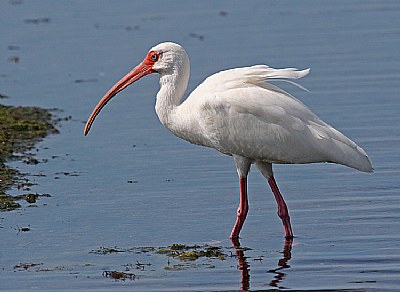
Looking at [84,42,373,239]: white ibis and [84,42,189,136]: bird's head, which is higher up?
[84,42,189,136]: bird's head

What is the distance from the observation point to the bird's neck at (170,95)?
12.2m

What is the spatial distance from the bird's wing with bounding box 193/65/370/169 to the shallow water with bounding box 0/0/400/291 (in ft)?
2.73

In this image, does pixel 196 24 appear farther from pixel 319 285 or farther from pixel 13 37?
pixel 319 285

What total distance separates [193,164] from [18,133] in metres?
2.82

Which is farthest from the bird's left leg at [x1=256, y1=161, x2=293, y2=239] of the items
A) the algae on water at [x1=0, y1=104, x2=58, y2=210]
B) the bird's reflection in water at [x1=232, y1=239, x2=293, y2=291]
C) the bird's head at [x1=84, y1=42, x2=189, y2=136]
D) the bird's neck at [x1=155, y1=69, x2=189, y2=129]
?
the algae on water at [x1=0, y1=104, x2=58, y2=210]

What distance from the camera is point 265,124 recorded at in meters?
11.8

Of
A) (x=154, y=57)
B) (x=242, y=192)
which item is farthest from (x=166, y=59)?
(x=242, y=192)

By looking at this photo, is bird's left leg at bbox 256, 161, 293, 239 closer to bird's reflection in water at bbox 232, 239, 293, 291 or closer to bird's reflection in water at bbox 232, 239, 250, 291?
bird's reflection in water at bbox 232, 239, 293, 291

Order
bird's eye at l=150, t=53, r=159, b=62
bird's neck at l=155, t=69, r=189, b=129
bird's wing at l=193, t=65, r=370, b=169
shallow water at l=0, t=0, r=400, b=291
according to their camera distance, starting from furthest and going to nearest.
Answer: bird's eye at l=150, t=53, r=159, b=62, bird's neck at l=155, t=69, r=189, b=129, bird's wing at l=193, t=65, r=370, b=169, shallow water at l=0, t=0, r=400, b=291

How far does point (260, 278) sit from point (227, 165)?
4.27 metres

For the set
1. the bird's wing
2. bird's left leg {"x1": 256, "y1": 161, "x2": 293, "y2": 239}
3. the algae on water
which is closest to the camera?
the bird's wing

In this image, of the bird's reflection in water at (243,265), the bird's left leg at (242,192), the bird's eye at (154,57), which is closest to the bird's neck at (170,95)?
the bird's eye at (154,57)

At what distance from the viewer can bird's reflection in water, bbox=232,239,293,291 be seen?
34.6 feet

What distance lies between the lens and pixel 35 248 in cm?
1160
